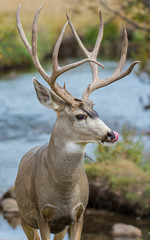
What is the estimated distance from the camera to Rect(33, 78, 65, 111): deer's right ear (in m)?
5.38

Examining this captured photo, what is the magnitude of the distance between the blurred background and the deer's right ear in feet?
3.77

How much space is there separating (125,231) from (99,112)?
8.73m

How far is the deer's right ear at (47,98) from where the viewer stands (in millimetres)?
5375

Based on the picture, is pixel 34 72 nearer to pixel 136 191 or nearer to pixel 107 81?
pixel 136 191

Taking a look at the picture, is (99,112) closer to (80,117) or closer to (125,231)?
(125,231)

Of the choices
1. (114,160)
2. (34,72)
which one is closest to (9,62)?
(34,72)

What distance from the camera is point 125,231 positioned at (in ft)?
30.0

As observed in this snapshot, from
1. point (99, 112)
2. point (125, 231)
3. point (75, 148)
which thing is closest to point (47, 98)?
point (75, 148)

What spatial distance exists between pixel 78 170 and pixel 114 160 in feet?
18.7

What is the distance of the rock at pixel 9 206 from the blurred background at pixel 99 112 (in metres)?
0.02

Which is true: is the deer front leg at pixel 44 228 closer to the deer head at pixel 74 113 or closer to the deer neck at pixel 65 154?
the deer neck at pixel 65 154

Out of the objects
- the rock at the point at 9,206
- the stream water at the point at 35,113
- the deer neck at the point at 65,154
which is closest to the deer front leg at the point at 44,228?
the deer neck at the point at 65,154

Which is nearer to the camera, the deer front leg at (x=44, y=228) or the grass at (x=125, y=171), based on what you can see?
the deer front leg at (x=44, y=228)

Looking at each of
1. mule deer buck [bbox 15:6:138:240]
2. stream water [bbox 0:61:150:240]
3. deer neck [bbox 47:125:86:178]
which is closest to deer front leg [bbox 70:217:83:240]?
mule deer buck [bbox 15:6:138:240]
